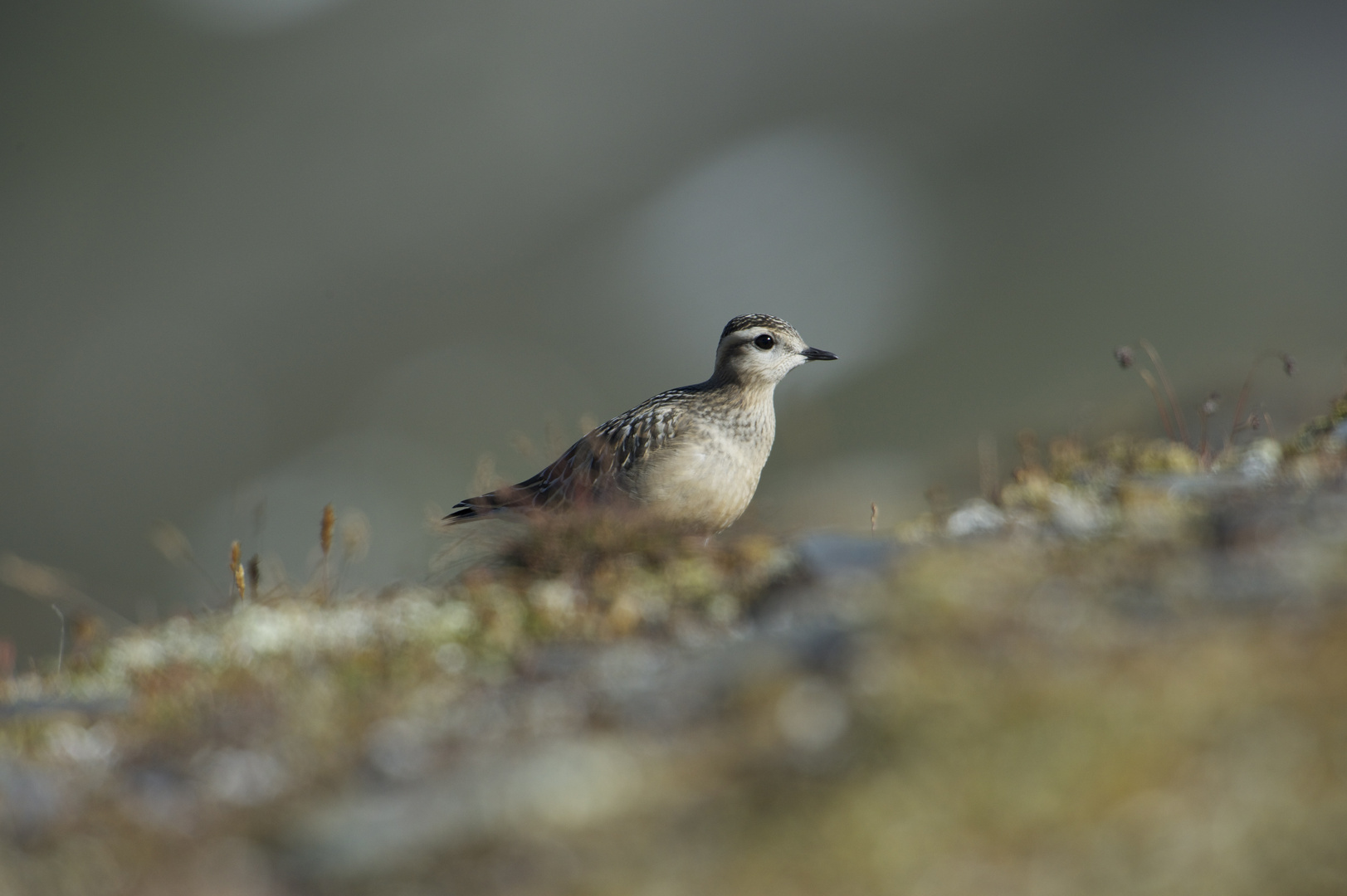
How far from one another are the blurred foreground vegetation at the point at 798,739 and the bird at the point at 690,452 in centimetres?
296

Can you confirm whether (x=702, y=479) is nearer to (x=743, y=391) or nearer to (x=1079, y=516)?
(x=743, y=391)

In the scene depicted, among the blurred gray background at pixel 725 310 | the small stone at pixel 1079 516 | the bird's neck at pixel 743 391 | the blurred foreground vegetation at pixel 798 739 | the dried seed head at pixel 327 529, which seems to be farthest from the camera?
the blurred gray background at pixel 725 310

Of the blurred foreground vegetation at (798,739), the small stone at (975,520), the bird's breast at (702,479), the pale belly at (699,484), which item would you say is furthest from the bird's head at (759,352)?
the blurred foreground vegetation at (798,739)

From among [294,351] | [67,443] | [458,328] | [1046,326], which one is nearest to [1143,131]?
[1046,326]

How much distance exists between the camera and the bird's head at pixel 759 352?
11.5 metres

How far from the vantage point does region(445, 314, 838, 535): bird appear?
10047 mm

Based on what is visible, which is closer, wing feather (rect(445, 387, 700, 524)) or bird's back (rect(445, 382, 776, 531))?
bird's back (rect(445, 382, 776, 531))

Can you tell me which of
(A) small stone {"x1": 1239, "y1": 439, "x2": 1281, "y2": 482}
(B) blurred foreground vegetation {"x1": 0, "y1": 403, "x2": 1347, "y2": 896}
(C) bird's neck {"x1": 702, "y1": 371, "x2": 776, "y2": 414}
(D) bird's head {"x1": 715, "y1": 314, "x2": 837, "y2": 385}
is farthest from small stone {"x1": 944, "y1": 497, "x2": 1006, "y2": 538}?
(D) bird's head {"x1": 715, "y1": 314, "x2": 837, "y2": 385}

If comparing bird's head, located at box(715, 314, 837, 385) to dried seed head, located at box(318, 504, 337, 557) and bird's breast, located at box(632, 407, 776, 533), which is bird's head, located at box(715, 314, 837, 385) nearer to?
bird's breast, located at box(632, 407, 776, 533)

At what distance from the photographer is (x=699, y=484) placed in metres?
10.0

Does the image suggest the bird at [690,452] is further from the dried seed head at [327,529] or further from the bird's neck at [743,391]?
the dried seed head at [327,529]

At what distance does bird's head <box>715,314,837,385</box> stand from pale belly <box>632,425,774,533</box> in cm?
112

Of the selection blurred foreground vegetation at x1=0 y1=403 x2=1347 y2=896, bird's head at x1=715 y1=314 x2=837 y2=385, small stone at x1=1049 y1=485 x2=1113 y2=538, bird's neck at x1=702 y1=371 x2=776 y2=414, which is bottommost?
blurred foreground vegetation at x1=0 y1=403 x2=1347 y2=896

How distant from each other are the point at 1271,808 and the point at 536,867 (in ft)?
8.55
